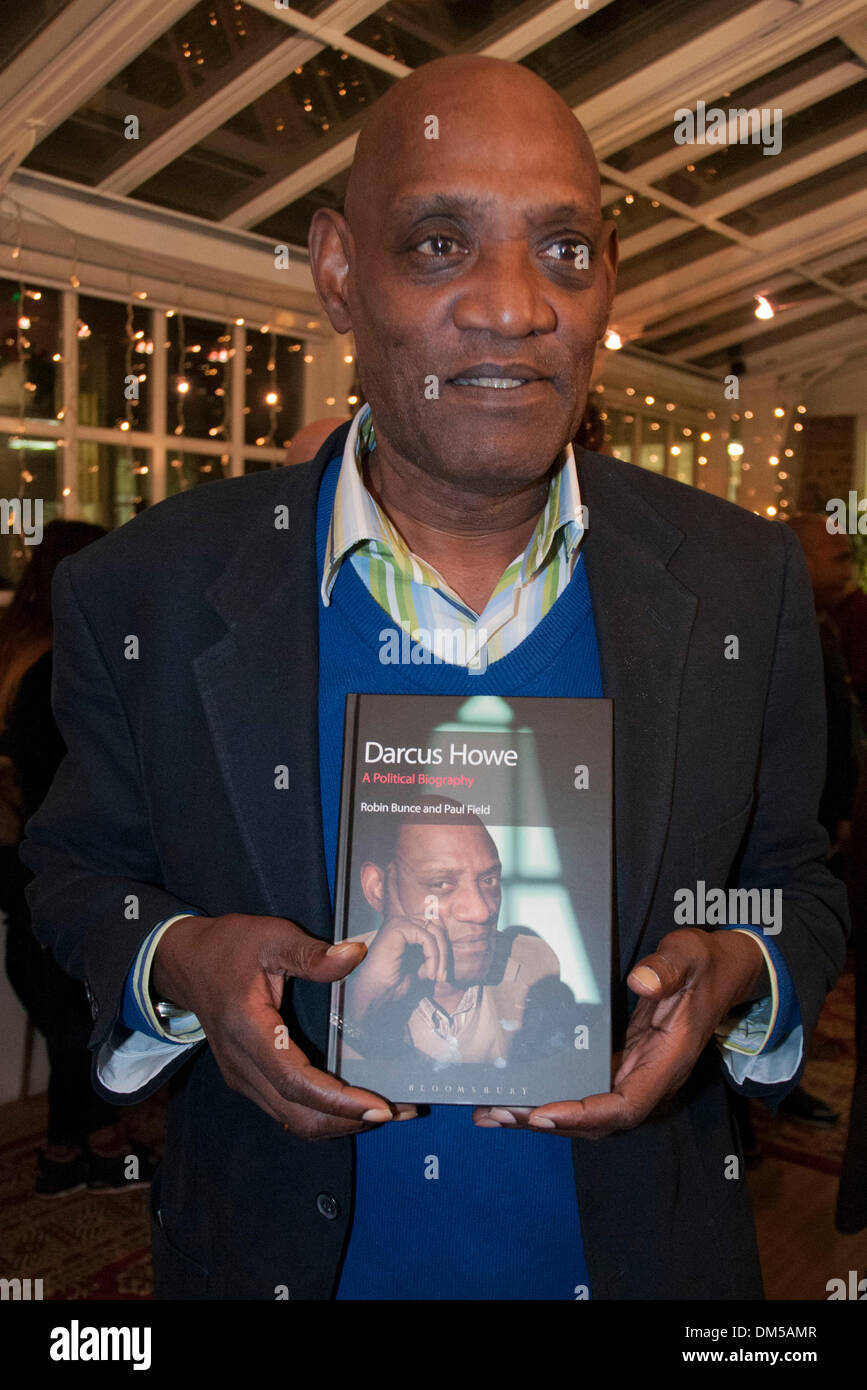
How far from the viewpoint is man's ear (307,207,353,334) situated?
1269 millimetres

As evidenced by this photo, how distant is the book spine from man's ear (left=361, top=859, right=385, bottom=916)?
17 millimetres

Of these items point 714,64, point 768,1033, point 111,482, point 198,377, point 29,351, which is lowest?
point 768,1033

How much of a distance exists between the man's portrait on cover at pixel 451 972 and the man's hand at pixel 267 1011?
0.04 meters

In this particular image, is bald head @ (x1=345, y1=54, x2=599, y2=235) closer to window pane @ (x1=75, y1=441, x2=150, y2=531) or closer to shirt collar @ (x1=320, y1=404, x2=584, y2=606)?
shirt collar @ (x1=320, y1=404, x2=584, y2=606)

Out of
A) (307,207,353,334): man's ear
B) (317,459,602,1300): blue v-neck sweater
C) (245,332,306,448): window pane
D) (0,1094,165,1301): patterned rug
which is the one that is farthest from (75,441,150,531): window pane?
(317,459,602,1300): blue v-neck sweater

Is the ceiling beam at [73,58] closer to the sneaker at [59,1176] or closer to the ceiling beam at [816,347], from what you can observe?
the sneaker at [59,1176]

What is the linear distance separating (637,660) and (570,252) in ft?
1.45

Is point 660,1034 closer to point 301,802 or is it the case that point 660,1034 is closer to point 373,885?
point 373,885

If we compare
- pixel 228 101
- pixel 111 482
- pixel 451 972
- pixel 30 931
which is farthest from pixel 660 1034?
pixel 111 482

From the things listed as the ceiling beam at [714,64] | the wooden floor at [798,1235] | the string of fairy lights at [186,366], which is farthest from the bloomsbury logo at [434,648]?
the ceiling beam at [714,64]

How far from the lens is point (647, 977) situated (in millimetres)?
937

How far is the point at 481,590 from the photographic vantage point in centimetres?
127
